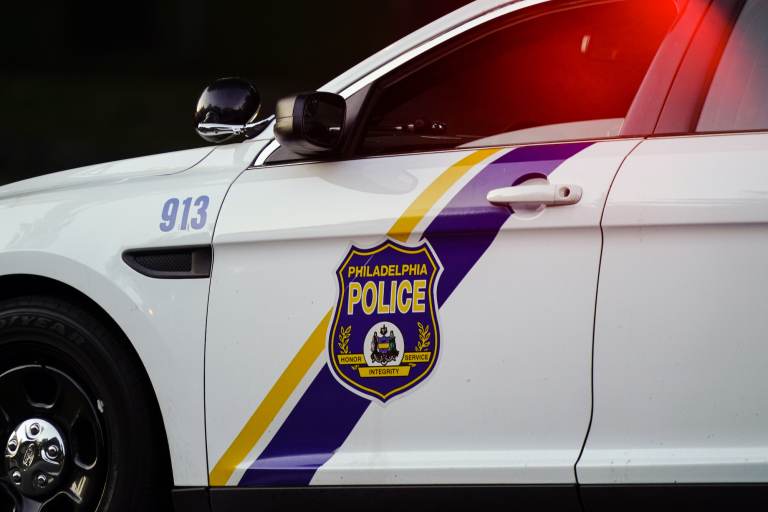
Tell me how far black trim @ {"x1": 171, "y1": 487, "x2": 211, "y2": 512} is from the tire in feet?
0.31

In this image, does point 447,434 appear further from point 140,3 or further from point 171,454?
point 140,3

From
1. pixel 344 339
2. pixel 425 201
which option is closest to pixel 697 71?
pixel 425 201

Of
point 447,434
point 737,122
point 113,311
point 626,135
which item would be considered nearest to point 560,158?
point 626,135

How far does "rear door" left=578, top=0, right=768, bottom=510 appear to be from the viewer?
2975 millimetres

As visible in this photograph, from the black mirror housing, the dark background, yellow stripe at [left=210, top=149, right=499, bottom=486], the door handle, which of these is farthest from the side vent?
the dark background

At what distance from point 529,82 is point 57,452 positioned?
162 centimetres

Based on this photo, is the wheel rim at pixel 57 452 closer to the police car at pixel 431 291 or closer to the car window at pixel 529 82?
the police car at pixel 431 291

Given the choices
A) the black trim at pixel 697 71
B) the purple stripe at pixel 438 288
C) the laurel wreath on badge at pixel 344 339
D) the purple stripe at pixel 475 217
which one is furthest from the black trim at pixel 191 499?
the black trim at pixel 697 71

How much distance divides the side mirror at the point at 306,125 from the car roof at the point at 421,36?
0.16m

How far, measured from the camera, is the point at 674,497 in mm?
3029

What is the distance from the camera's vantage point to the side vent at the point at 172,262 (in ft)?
11.3

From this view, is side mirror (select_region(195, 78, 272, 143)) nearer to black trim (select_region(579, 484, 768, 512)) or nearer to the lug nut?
the lug nut

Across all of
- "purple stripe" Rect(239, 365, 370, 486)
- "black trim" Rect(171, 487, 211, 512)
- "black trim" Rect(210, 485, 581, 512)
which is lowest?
"black trim" Rect(210, 485, 581, 512)

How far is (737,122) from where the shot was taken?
3.11 meters
